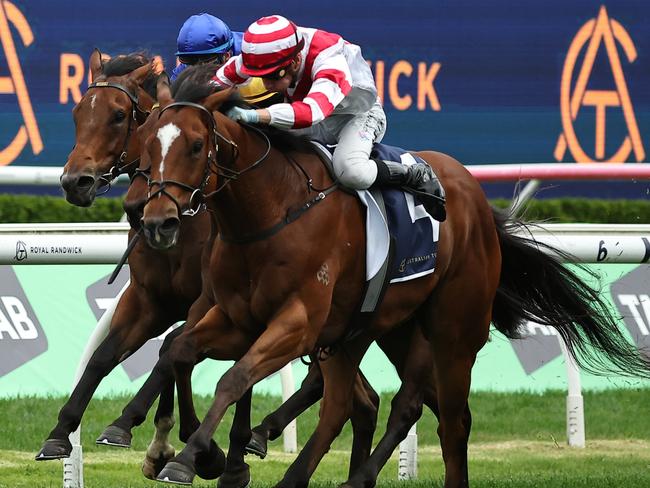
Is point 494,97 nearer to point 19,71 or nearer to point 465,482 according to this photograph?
point 19,71

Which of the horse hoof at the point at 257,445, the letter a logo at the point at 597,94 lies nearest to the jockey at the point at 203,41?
the horse hoof at the point at 257,445

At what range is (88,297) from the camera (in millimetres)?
7062

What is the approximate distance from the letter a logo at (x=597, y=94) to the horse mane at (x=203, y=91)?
19.5ft

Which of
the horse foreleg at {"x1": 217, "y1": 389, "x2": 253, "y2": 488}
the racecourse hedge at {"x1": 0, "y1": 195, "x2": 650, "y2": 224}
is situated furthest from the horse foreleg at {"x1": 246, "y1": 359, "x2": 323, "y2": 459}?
the racecourse hedge at {"x1": 0, "y1": 195, "x2": 650, "y2": 224}

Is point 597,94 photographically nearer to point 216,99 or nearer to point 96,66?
point 96,66

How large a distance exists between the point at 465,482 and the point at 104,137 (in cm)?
190

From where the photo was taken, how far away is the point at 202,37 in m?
5.24

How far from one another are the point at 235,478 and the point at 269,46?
1578 mm

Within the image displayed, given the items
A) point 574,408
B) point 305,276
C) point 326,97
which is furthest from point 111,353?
point 574,408

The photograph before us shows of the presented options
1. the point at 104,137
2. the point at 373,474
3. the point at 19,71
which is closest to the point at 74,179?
the point at 104,137

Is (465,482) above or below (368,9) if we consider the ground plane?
below

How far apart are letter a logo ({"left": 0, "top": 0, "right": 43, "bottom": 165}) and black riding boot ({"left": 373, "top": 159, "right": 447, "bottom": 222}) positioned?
5.21 m

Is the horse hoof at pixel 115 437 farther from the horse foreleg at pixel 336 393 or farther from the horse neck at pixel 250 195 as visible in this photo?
the horse neck at pixel 250 195

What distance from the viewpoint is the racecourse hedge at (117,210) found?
32.6 ft
